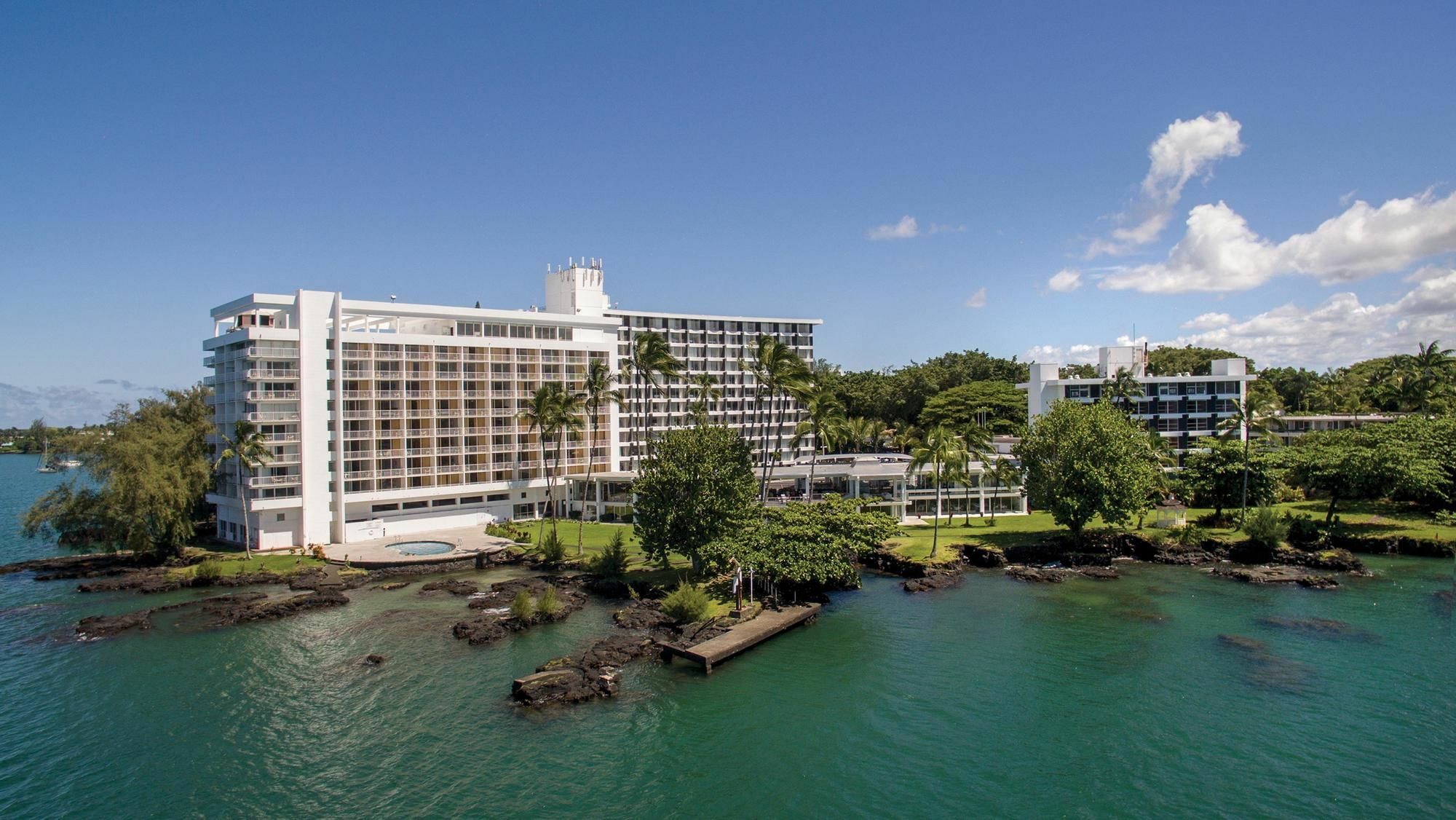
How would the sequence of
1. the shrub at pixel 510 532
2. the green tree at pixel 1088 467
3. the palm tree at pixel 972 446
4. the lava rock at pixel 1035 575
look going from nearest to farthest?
the lava rock at pixel 1035 575, the green tree at pixel 1088 467, the palm tree at pixel 972 446, the shrub at pixel 510 532

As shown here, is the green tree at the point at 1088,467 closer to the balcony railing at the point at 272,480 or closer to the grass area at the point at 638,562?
the grass area at the point at 638,562

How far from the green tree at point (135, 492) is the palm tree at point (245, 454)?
7.43ft

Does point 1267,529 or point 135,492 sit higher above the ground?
point 135,492

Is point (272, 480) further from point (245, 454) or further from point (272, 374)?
point (272, 374)

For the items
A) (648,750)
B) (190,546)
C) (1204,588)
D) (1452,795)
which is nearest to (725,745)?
(648,750)

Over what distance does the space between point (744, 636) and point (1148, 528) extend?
149ft

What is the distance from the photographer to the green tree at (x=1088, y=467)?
63.9 m

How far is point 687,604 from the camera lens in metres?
47.6

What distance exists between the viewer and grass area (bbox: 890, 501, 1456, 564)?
66562mm

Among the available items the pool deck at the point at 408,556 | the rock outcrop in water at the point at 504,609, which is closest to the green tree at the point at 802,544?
the rock outcrop in water at the point at 504,609

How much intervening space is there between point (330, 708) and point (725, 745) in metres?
18.5

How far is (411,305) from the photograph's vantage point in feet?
251

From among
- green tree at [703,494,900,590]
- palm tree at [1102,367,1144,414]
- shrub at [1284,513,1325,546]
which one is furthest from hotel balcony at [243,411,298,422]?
shrub at [1284,513,1325,546]

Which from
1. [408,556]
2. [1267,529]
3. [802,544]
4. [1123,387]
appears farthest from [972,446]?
[408,556]
